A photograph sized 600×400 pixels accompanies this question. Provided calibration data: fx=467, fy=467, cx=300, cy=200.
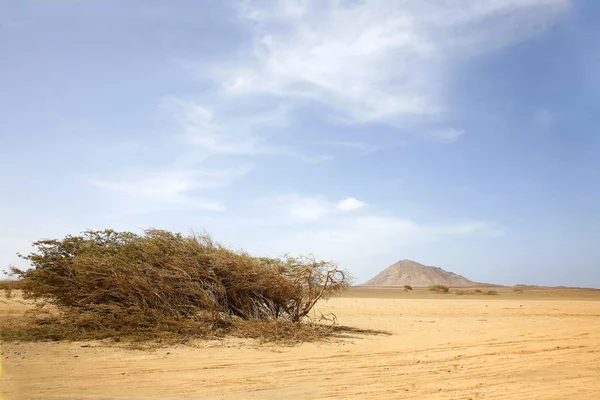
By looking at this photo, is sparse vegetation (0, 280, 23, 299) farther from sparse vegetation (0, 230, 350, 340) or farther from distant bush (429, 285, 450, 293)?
distant bush (429, 285, 450, 293)

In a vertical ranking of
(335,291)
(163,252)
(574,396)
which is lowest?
(574,396)

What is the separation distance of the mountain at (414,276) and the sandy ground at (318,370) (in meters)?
104

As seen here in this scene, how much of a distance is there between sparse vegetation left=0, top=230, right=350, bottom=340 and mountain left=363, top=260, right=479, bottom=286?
10260 centimetres

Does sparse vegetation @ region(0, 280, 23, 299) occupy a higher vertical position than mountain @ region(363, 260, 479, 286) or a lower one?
lower

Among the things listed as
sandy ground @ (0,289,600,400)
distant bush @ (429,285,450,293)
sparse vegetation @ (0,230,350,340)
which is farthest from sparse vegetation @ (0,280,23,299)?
distant bush @ (429,285,450,293)

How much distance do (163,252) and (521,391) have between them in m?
9.73

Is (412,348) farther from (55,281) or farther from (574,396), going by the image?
(55,281)

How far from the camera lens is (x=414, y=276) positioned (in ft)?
382

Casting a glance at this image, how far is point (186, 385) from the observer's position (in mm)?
7590

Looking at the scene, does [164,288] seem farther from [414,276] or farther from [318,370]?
[414,276]

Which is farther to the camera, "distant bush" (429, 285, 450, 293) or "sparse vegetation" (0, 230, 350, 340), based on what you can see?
"distant bush" (429, 285, 450, 293)

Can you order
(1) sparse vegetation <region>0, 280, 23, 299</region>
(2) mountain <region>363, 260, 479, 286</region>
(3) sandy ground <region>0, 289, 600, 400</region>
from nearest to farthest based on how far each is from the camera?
(3) sandy ground <region>0, 289, 600, 400</region> < (1) sparse vegetation <region>0, 280, 23, 299</region> < (2) mountain <region>363, 260, 479, 286</region>

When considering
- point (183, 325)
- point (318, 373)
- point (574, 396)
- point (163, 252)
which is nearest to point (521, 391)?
point (574, 396)

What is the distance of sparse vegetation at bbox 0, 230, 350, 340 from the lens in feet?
40.0
